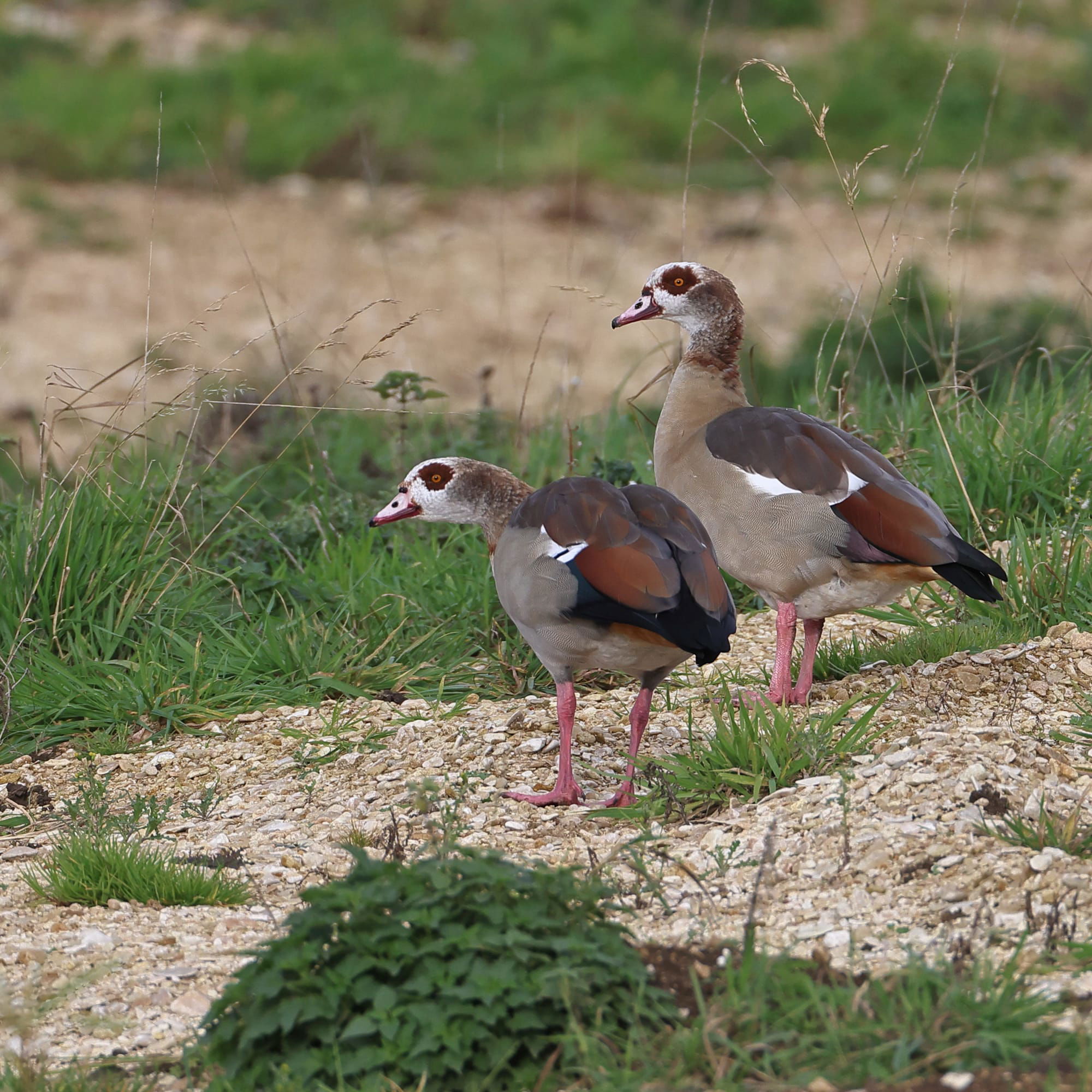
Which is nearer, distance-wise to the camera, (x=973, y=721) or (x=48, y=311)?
(x=973, y=721)

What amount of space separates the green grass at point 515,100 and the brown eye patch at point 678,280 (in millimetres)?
8474

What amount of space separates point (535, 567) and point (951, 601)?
1845 millimetres

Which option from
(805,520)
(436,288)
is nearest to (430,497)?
(805,520)

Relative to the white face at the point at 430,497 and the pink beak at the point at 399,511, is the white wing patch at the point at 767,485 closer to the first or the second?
the white face at the point at 430,497

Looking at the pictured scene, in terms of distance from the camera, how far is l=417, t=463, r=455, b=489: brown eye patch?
501cm

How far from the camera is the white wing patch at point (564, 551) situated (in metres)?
4.30

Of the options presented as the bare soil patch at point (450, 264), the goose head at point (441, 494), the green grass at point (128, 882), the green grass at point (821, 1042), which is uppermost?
the green grass at point (821, 1042)

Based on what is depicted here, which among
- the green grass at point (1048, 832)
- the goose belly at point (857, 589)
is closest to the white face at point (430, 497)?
the goose belly at point (857, 589)

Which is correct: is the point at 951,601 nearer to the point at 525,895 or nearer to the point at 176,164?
the point at 525,895

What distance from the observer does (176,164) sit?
46.9ft

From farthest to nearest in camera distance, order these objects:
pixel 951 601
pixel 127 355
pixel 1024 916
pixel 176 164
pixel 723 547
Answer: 1. pixel 176 164
2. pixel 127 355
3. pixel 951 601
4. pixel 723 547
5. pixel 1024 916

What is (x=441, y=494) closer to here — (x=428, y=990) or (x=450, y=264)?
(x=428, y=990)

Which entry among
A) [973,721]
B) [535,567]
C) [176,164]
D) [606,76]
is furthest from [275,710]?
[606,76]

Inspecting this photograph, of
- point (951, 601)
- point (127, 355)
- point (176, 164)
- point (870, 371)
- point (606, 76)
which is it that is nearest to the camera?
point (951, 601)
